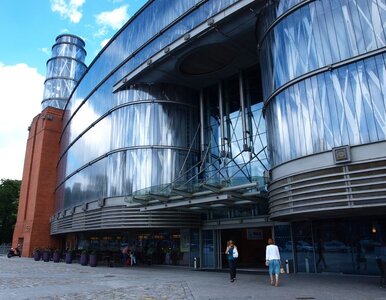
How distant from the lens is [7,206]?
65062mm

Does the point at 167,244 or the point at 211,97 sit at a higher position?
the point at 211,97

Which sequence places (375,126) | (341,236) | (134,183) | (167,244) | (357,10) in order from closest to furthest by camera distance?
(375,126)
(357,10)
(341,236)
(134,183)
(167,244)

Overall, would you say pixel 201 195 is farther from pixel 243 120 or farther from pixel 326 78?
pixel 326 78

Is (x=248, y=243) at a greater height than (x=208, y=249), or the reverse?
(x=248, y=243)

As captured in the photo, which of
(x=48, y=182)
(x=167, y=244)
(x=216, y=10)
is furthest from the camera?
(x=48, y=182)

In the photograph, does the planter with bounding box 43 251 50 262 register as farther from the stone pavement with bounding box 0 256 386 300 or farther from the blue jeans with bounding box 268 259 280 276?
the blue jeans with bounding box 268 259 280 276

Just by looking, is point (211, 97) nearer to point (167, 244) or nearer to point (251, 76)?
point (251, 76)

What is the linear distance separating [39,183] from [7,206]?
24.4 metres

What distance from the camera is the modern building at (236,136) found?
559 inches

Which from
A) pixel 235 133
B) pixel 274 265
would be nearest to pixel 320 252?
pixel 274 265

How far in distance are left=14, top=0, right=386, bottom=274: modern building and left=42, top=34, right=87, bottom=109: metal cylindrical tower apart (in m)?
31.0

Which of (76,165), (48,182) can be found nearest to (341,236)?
(76,165)

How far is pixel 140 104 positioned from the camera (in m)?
28.3

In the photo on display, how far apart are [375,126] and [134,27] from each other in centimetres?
2226
